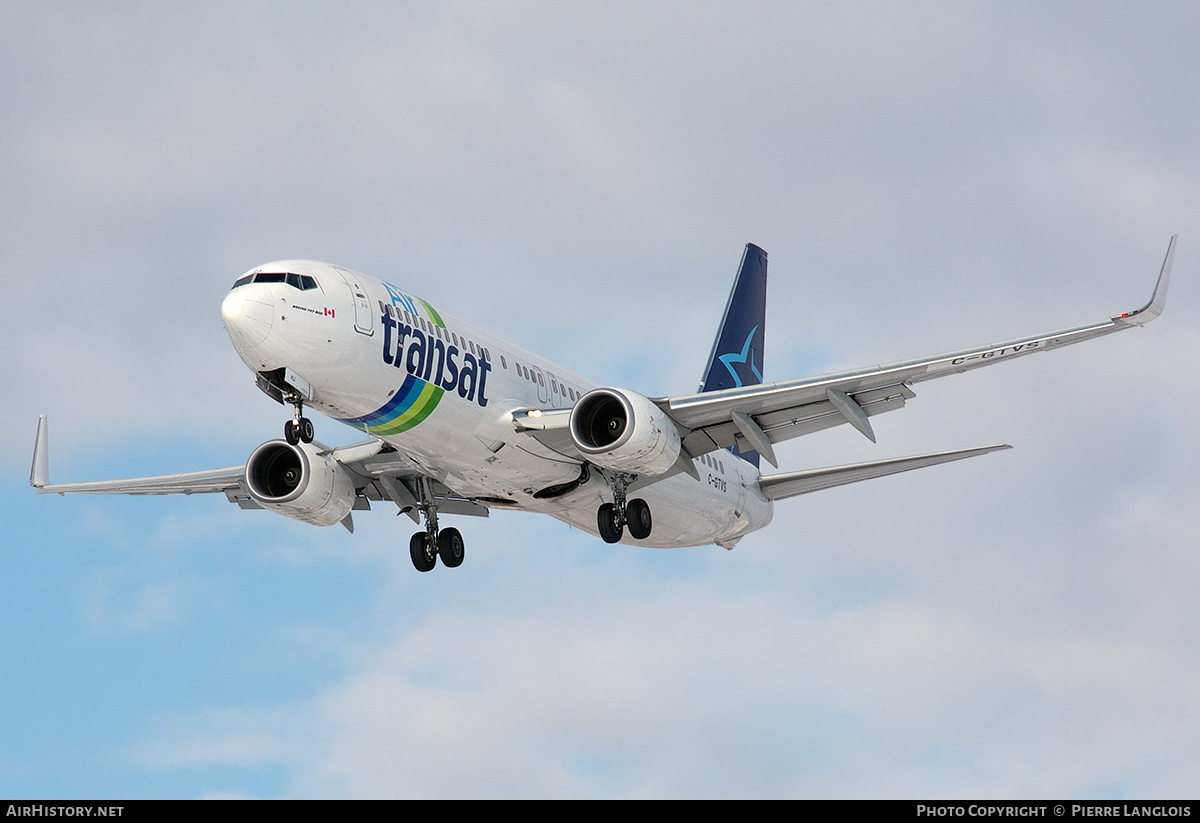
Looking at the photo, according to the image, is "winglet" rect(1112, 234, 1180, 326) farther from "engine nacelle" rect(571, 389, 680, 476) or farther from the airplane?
"engine nacelle" rect(571, 389, 680, 476)

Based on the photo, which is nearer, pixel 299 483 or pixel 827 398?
pixel 827 398

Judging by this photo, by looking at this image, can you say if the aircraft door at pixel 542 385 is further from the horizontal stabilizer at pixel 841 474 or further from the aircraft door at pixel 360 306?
the horizontal stabilizer at pixel 841 474

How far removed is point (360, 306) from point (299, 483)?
766 cm

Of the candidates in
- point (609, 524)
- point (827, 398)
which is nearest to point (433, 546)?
point (609, 524)

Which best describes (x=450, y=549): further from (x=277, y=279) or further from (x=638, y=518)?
(x=277, y=279)

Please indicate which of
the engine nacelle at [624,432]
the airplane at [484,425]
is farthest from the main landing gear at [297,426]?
the engine nacelle at [624,432]

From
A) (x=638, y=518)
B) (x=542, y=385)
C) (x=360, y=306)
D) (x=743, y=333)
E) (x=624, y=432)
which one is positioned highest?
(x=743, y=333)

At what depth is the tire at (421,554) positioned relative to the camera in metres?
34.4

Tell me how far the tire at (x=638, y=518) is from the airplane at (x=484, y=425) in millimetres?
34

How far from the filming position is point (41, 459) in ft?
124

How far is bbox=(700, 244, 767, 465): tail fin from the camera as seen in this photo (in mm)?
43406

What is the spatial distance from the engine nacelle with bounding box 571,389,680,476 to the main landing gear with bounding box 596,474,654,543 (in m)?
2.10
